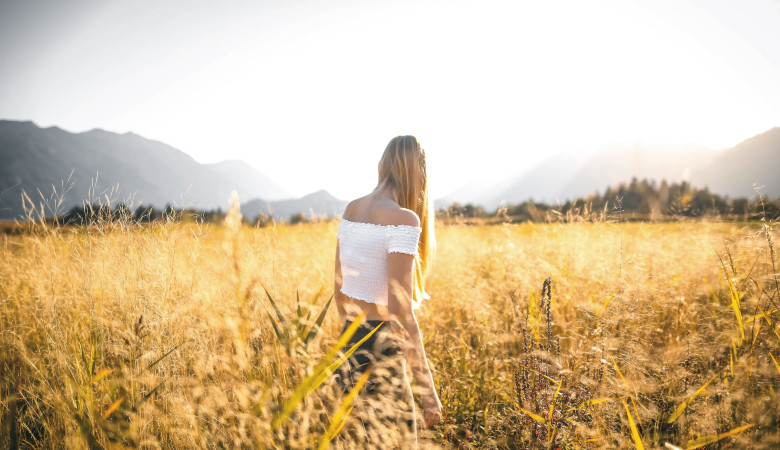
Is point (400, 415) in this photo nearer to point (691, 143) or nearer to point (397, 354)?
point (397, 354)

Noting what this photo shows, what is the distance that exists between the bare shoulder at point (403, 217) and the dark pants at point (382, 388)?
1.86 feet

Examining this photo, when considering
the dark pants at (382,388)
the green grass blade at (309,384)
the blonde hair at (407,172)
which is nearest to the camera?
the green grass blade at (309,384)

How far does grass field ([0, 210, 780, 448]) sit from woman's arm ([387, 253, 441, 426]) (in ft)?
1.33

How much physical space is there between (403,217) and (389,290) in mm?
371

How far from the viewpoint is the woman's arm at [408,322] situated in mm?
1500

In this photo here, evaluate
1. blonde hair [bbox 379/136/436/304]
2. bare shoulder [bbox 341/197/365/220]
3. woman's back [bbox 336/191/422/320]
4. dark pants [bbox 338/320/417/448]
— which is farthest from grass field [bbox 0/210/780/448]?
blonde hair [bbox 379/136/436/304]

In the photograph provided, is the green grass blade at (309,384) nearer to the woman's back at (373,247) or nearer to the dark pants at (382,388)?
the dark pants at (382,388)

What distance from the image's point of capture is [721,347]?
215cm

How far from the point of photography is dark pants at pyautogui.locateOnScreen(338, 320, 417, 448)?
1.47 m

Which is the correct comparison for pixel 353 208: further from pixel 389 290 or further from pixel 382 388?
pixel 382 388

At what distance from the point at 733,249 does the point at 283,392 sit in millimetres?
3632

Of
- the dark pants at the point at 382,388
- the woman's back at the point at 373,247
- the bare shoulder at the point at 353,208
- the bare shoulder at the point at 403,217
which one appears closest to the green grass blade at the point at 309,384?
the dark pants at the point at 382,388

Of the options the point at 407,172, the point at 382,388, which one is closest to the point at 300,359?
the point at 382,388

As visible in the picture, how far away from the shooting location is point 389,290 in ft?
4.98
